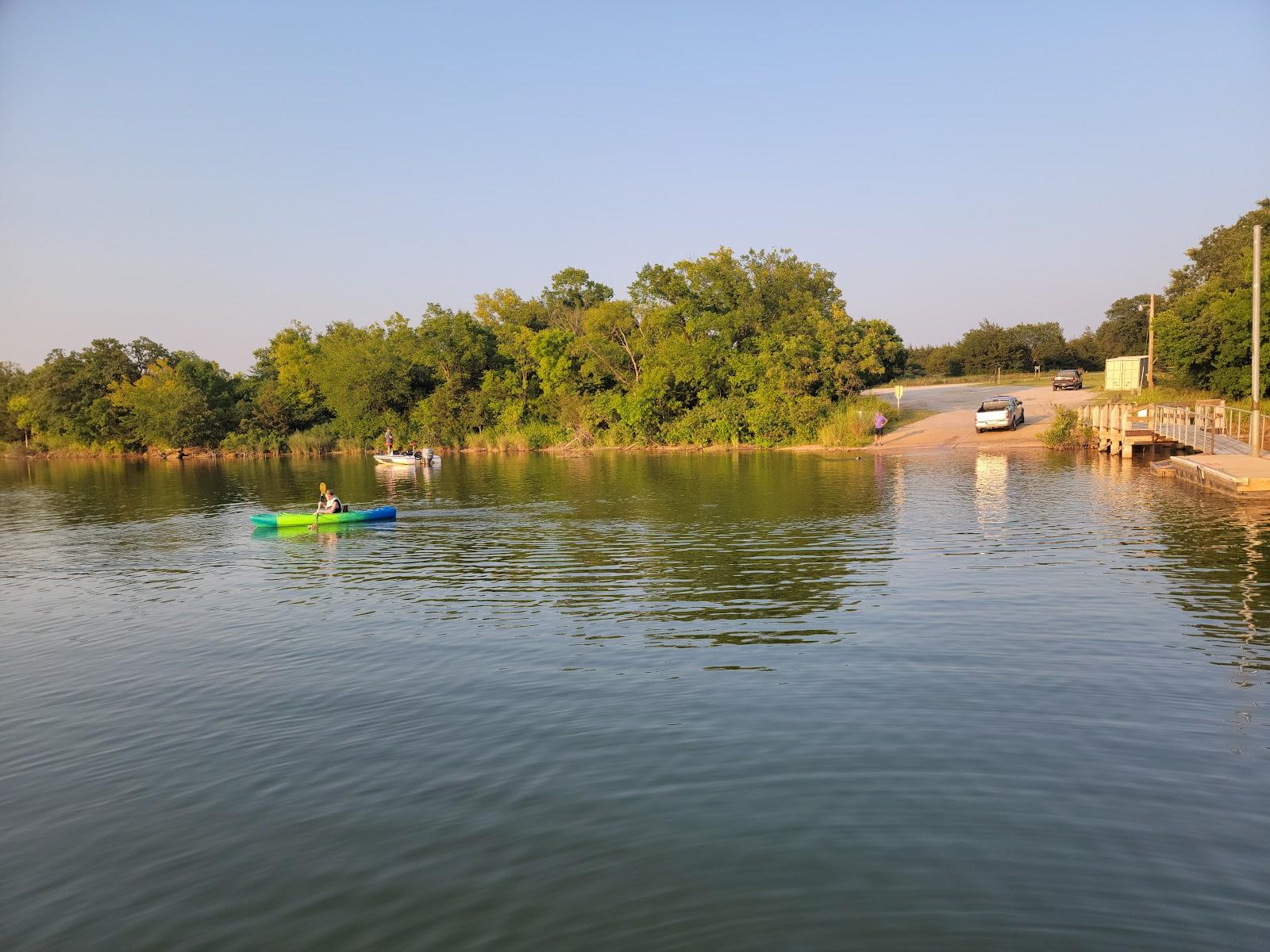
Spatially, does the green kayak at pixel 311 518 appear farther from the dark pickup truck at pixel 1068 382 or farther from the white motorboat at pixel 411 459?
the dark pickup truck at pixel 1068 382

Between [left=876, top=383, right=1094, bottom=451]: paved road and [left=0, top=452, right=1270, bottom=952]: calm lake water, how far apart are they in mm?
31301

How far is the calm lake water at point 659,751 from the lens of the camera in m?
6.71

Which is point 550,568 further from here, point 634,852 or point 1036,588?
point 634,852

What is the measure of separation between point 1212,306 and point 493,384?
Answer: 5643 centimetres

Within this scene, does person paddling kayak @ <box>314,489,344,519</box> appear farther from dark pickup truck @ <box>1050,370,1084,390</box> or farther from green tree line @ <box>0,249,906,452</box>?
dark pickup truck @ <box>1050,370,1084,390</box>

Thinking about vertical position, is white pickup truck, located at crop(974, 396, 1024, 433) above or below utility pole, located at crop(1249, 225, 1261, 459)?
below

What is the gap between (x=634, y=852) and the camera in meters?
7.51

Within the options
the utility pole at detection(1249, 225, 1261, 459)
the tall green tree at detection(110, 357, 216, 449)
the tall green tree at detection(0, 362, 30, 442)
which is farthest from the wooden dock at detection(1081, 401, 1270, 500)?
the tall green tree at detection(0, 362, 30, 442)

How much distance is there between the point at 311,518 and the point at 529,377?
Result: 55463 millimetres

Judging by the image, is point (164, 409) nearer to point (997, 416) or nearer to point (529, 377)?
point (529, 377)

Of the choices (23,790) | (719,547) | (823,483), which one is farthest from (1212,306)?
(23,790)

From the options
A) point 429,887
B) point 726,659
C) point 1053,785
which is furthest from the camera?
point 726,659

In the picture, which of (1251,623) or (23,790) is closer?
(23,790)

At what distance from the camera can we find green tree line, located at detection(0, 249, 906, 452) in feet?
212
